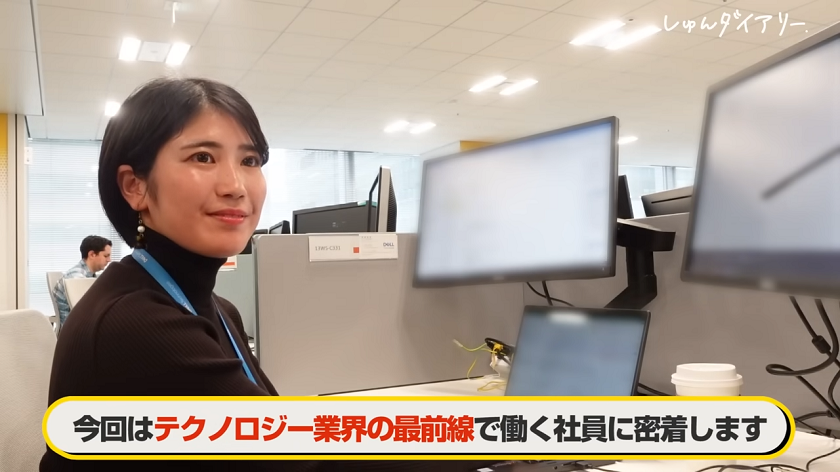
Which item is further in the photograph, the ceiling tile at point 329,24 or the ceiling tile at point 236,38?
the ceiling tile at point 236,38

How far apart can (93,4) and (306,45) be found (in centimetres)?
142

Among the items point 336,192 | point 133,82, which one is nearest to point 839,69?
point 133,82

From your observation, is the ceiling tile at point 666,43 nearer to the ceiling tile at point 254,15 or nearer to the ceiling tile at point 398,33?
the ceiling tile at point 398,33

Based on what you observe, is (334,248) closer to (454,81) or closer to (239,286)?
(239,286)

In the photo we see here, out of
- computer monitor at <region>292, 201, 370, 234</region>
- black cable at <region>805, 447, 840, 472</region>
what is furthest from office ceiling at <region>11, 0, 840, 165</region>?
black cable at <region>805, 447, 840, 472</region>

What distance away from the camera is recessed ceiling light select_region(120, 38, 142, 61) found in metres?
4.46

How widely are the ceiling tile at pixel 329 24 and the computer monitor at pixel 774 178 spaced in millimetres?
3513

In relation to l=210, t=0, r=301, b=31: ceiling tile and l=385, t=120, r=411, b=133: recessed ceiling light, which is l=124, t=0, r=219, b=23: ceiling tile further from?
l=385, t=120, r=411, b=133: recessed ceiling light

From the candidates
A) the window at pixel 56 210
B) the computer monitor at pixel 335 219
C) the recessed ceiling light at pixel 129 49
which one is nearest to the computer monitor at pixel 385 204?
the computer monitor at pixel 335 219

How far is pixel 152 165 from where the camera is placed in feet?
2.92

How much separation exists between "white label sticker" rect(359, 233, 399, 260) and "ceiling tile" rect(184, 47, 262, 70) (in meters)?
3.70

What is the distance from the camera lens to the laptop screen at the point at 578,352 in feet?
3.32

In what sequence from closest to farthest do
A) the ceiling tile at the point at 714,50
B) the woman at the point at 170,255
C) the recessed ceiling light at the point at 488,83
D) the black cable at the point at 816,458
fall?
1. the woman at the point at 170,255
2. the black cable at the point at 816,458
3. the ceiling tile at the point at 714,50
4. the recessed ceiling light at the point at 488,83

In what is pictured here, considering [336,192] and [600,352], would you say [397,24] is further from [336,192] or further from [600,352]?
[336,192]
